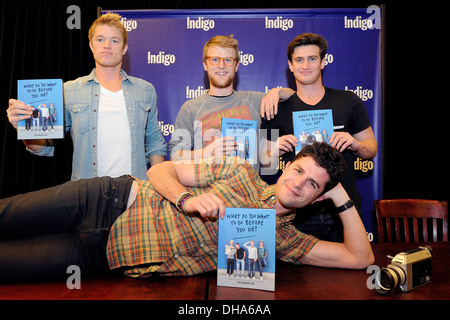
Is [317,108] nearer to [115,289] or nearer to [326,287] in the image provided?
[326,287]

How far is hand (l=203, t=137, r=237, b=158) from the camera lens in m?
2.08

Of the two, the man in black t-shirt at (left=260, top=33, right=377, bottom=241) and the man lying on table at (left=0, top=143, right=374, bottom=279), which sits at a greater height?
the man in black t-shirt at (left=260, top=33, right=377, bottom=241)

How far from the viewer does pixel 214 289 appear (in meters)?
1.38

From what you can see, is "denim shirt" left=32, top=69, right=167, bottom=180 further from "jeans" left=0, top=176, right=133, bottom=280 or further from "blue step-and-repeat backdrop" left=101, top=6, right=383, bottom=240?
"blue step-and-repeat backdrop" left=101, top=6, right=383, bottom=240

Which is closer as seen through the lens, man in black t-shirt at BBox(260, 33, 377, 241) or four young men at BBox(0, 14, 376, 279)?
four young men at BBox(0, 14, 376, 279)

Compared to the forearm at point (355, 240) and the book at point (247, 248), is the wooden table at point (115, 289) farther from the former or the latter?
the forearm at point (355, 240)

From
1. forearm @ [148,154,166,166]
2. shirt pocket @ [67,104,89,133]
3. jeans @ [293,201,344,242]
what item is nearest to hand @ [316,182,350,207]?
jeans @ [293,201,344,242]

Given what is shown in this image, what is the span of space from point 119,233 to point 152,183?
0.28 meters

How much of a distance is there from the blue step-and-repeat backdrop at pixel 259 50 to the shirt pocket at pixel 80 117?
1.13 metres

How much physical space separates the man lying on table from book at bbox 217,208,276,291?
20cm

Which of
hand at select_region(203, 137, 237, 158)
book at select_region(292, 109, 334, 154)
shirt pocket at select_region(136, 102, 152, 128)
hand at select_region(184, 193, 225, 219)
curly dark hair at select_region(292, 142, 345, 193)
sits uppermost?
shirt pocket at select_region(136, 102, 152, 128)

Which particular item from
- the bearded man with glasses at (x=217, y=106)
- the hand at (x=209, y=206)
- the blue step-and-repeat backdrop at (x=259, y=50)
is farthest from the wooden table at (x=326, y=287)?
the blue step-and-repeat backdrop at (x=259, y=50)
